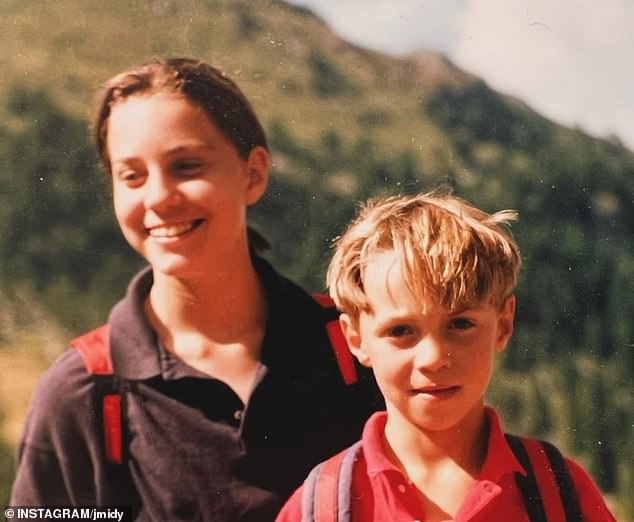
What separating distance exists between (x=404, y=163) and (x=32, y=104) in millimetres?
989

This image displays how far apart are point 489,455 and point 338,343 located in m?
0.48

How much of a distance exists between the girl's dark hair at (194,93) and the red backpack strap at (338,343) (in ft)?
1.45

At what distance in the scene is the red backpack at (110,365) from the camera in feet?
8.00

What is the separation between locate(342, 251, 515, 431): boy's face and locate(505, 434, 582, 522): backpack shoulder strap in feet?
0.59

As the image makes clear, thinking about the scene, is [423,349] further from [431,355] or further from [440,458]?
[440,458]

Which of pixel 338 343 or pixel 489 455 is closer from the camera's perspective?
pixel 489 455

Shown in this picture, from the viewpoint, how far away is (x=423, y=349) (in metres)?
2.23

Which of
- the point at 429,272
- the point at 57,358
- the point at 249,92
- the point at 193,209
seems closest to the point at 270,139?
the point at 249,92

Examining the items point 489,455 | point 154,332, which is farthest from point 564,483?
point 154,332

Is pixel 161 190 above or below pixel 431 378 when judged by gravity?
above

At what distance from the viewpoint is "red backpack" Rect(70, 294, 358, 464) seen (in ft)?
8.00

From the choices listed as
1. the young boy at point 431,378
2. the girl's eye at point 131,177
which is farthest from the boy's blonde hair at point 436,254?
the girl's eye at point 131,177

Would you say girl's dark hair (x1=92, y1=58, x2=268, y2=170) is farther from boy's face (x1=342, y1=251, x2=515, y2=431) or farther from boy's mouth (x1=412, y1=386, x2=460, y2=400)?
boy's mouth (x1=412, y1=386, x2=460, y2=400)

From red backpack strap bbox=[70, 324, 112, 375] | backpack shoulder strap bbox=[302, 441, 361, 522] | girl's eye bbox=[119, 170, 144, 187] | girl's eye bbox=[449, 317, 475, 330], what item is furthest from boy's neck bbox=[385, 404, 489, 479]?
girl's eye bbox=[119, 170, 144, 187]
